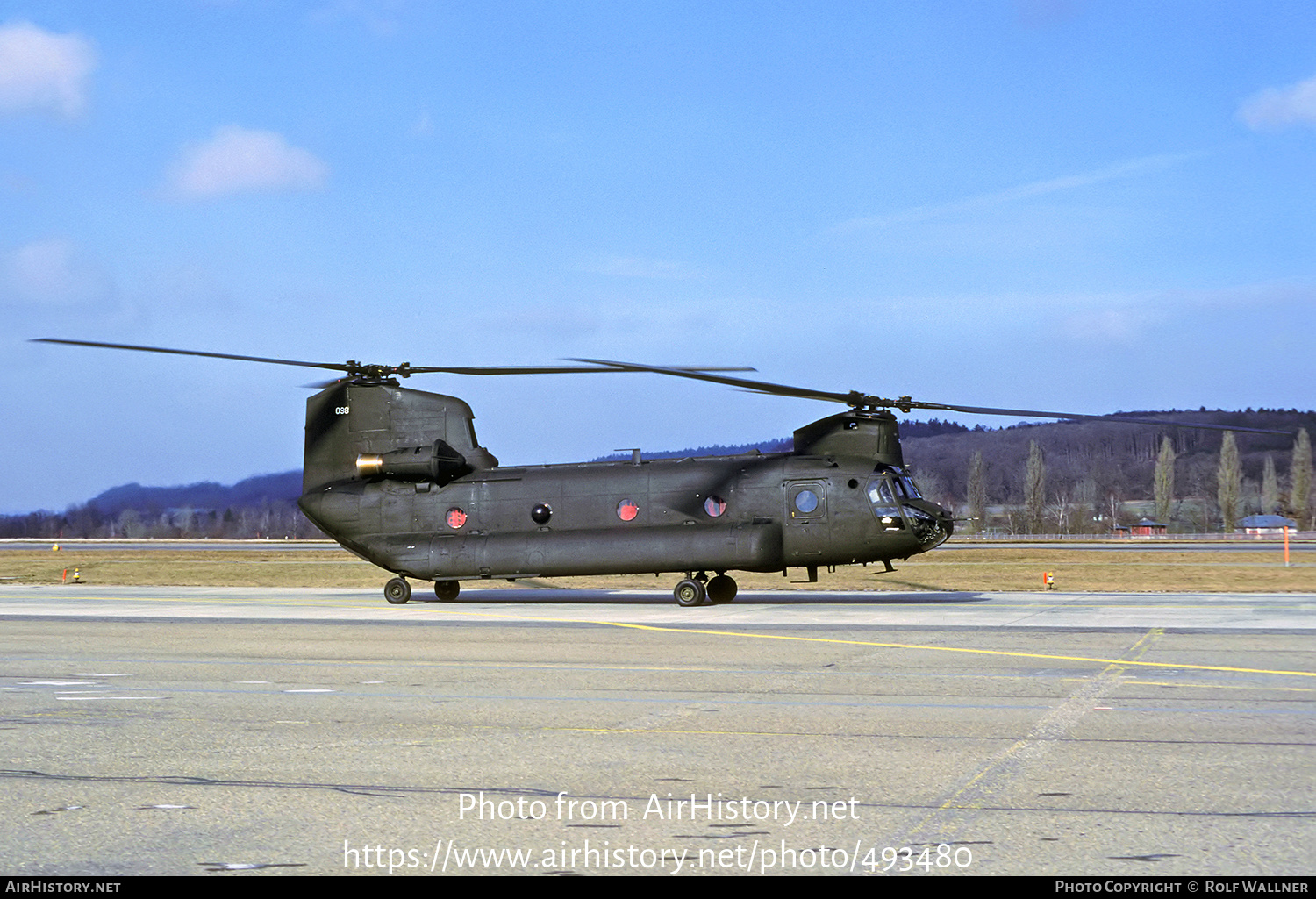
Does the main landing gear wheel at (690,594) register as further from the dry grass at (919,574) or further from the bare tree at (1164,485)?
the bare tree at (1164,485)

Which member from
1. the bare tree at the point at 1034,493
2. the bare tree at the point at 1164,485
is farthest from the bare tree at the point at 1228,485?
the bare tree at the point at 1034,493

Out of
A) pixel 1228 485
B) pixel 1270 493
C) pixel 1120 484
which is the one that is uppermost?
pixel 1120 484

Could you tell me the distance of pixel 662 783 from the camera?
8086 millimetres

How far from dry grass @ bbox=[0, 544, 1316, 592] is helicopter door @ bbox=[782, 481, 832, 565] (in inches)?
256

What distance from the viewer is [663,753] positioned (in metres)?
9.19

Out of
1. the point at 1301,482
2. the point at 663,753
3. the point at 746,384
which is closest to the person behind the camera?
the point at 663,753

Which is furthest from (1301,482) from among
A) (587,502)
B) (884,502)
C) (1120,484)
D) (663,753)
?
(663,753)

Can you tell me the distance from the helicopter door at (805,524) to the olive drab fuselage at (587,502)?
0.03 metres

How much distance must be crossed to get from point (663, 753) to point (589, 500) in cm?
1799

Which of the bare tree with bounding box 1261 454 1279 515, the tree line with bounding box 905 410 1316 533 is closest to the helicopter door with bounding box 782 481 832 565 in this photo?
the tree line with bounding box 905 410 1316 533

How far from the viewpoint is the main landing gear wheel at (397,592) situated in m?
27.3

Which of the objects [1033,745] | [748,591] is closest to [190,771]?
[1033,745]

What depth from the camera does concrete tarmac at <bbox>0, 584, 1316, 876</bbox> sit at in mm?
6391

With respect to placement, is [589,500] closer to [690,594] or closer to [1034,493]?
[690,594]
